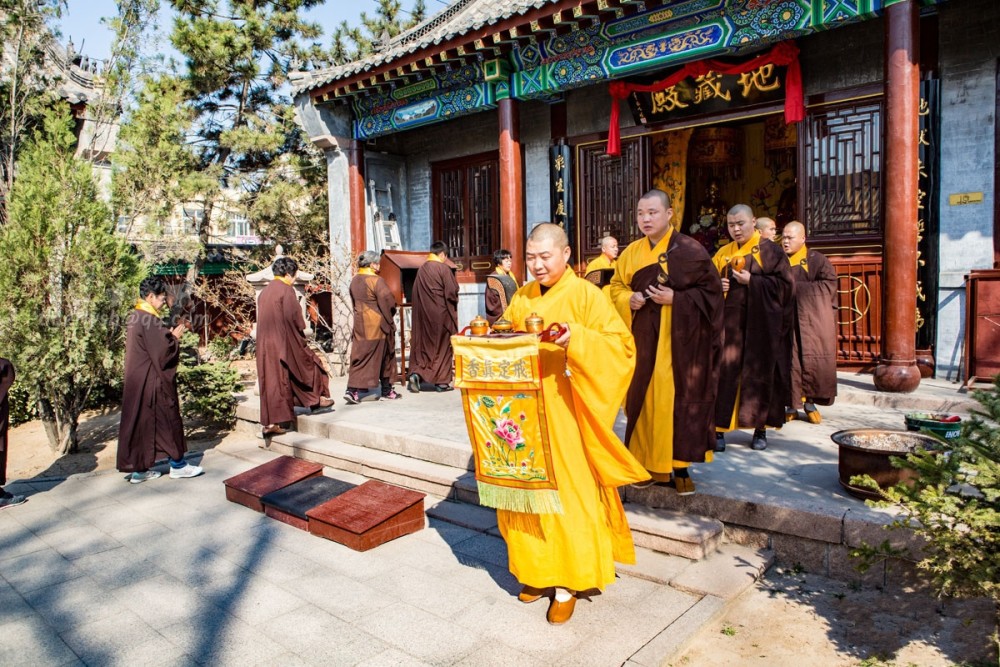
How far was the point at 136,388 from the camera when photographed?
5.57 metres

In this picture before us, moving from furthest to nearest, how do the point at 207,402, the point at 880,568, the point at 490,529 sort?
the point at 207,402 < the point at 490,529 < the point at 880,568

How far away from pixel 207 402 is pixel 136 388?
1.89 m

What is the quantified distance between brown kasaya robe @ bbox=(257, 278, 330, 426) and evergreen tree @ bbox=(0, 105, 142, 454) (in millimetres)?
1451

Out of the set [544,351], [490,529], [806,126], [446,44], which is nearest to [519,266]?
[446,44]

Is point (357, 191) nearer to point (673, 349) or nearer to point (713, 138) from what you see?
point (713, 138)

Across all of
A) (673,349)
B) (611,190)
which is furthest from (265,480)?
(611,190)

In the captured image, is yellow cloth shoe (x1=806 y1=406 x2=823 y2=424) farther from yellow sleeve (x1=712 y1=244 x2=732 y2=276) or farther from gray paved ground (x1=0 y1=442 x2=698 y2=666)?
gray paved ground (x1=0 y1=442 x2=698 y2=666)

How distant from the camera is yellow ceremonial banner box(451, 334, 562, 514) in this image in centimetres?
298

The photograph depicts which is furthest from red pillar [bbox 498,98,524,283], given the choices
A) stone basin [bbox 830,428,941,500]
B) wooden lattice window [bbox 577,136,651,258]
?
stone basin [bbox 830,428,941,500]

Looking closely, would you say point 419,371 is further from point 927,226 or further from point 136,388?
point 927,226

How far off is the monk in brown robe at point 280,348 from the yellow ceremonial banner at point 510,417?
3817 mm

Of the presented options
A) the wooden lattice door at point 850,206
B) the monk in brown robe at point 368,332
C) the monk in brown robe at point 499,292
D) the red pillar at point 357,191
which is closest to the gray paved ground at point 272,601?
the monk in brown robe at point 368,332

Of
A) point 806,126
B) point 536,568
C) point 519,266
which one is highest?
point 806,126

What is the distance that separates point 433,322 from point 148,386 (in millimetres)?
3186
